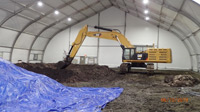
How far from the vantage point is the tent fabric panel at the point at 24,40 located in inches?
764

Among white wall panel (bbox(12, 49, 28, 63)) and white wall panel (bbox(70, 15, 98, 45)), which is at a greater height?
white wall panel (bbox(70, 15, 98, 45))

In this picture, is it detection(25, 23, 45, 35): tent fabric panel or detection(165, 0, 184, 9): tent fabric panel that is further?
detection(25, 23, 45, 35): tent fabric panel

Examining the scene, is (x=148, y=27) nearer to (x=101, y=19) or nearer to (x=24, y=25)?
(x=101, y=19)

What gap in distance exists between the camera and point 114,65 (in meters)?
22.0

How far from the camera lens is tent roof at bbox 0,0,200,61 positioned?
12383 mm

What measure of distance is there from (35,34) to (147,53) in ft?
51.6

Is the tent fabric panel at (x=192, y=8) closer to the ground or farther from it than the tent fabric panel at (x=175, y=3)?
closer to the ground

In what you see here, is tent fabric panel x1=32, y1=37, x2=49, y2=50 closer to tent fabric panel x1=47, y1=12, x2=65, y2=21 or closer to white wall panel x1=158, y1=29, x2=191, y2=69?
tent fabric panel x1=47, y1=12, x2=65, y2=21

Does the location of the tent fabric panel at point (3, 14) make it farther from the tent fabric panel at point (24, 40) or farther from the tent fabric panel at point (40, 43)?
the tent fabric panel at point (40, 43)

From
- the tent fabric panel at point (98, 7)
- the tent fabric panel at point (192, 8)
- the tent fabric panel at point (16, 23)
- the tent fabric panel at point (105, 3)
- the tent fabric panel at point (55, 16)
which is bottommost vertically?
the tent fabric panel at point (192, 8)

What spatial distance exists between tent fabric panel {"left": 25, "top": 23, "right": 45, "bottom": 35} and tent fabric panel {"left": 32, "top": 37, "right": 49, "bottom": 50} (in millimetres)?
1742

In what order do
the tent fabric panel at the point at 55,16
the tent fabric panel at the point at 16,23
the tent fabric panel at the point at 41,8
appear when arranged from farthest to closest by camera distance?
the tent fabric panel at the point at 55,16, the tent fabric panel at the point at 16,23, the tent fabric panel at the point at 41,8

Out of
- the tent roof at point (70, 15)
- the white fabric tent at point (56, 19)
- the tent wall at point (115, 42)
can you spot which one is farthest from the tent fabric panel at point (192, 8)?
the tent wall at point (115, 42)

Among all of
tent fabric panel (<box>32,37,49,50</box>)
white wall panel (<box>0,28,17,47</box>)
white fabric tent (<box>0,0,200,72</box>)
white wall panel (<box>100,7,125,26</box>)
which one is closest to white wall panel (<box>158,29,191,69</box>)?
white fabric tent (<box>0,0,200,72</box>)
